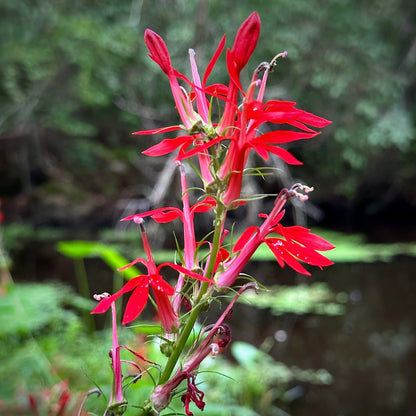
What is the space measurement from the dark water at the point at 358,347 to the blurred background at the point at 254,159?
0.02 m

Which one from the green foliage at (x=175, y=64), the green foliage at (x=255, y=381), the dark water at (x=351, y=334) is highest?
the green foliage at (x=175, y=64)

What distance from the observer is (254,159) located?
285 inches

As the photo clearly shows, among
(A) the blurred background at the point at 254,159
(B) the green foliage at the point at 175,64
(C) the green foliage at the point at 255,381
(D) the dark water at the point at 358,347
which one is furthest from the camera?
(B) the green foliage at the point at 175,64

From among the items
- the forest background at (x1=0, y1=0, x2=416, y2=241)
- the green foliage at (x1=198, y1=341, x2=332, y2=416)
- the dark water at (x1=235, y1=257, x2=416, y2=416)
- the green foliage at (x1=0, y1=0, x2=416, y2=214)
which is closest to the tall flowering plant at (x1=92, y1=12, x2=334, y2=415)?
the green foliage at (x1=198, y1=341, x2=332, y2=416)

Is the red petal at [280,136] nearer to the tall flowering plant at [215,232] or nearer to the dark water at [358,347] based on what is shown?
the tall flowering plant at [215,232]

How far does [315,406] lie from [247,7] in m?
6.21

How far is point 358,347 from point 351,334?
240mm

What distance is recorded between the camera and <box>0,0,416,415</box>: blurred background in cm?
446

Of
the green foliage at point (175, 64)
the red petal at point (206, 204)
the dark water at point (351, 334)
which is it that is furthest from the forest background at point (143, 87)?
the red petal at point (206, 204)

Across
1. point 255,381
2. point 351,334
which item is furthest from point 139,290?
point 351,334

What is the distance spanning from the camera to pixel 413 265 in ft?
19.3

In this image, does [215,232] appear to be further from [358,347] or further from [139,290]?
[358,347]

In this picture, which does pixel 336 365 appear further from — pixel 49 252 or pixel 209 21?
pixel 209 21

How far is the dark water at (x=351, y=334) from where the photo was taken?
288cm
